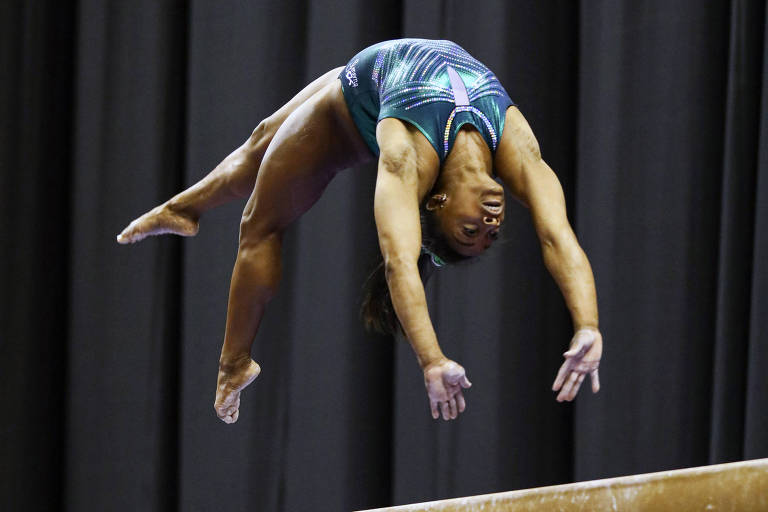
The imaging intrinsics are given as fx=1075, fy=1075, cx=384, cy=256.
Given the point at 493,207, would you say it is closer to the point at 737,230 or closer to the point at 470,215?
the point at 470,215

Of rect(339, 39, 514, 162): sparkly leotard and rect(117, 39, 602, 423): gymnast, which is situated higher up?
rect(339, 39, 514, 162): sparkly leotard

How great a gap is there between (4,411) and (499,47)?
238cm

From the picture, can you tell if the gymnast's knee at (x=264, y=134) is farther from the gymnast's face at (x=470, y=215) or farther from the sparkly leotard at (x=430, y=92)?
the gymnast's face at (x=470, y=215)

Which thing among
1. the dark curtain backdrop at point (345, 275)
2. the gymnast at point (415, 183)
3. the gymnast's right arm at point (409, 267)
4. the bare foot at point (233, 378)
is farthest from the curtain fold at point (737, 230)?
the gymnast's right arm at point (409, 267)

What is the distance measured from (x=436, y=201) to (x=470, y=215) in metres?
0.09

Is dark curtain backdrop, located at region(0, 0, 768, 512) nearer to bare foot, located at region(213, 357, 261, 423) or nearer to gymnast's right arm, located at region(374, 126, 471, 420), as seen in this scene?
bare foot, located at region(213, 357, 261, 423)

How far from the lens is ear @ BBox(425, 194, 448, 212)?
226cm

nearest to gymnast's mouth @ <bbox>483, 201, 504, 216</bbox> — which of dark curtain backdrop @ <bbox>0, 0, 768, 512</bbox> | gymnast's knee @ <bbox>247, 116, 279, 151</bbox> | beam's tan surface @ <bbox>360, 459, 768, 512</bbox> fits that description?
beam's tan surface @ <bbox>360, 459, 768, 512</bbox>

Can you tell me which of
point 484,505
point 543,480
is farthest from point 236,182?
point 543,480

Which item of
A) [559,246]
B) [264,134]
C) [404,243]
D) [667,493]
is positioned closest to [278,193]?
[264,134]

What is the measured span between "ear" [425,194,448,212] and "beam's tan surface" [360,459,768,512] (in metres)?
0.61

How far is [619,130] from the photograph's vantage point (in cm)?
381

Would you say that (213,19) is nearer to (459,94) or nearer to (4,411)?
(4,411)

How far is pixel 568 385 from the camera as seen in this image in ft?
6.68
